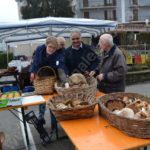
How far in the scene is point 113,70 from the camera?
487 cm

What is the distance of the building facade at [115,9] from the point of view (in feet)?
172

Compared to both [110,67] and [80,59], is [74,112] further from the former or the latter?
[80,59]

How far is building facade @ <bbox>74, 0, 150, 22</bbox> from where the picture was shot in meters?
52.5

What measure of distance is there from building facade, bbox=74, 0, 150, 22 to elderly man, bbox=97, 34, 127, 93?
4786 cm

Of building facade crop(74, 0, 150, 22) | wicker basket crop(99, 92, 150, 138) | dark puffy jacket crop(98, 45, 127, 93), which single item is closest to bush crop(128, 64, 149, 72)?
dark puffy jacket crop(98, 45, 127, 93)

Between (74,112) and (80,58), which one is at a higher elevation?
(80,58)

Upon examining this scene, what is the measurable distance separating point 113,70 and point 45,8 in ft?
134

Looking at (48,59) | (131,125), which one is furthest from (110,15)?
(131,125)

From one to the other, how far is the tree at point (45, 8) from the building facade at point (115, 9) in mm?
9209

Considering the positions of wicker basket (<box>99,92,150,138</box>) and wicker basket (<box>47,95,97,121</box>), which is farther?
wicker basket (<box>47,95,97,121</box>)

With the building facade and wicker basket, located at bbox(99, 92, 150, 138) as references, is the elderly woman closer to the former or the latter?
wicker basket, located at bbox(99, 92, 150, 138)

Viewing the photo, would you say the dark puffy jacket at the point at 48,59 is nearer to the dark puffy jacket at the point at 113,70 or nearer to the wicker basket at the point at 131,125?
the dark puffy jacket at the point at 113,70

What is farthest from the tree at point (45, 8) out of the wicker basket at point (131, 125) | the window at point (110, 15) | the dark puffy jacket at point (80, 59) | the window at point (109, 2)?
the wicker basket at point (131, 125)

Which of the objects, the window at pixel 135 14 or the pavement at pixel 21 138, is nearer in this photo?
the pavement at pixel 21 138
